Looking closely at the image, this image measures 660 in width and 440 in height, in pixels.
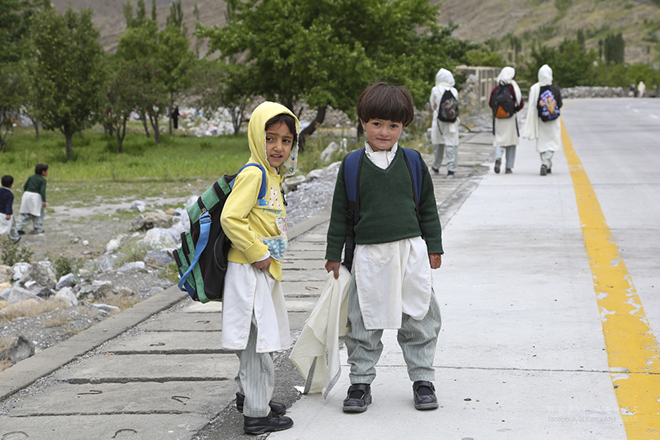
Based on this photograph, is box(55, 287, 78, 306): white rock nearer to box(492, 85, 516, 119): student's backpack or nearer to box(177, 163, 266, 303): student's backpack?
box(177, 163, 266, 303): student's backpack

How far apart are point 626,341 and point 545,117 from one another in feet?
26.3

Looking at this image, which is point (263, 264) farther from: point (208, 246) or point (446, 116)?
point (446, 116)

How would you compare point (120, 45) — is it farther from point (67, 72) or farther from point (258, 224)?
point (258, 224)

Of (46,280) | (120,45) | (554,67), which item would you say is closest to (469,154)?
(46,280)

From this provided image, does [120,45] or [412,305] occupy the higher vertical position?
[120,45]

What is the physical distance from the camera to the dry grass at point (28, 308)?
5926 mm

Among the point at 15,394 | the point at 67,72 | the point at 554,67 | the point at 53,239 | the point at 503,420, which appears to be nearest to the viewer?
the point at 503,420

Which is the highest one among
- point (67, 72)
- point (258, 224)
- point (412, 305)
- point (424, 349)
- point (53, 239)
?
Answer: point (67, 72)

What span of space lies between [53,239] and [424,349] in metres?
9.19

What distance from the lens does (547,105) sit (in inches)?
463

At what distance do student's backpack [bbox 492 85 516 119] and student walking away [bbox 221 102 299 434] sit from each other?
30.2 ft

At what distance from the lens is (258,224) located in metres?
3.46

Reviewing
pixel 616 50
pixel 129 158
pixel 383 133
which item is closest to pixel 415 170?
pixel 383 133

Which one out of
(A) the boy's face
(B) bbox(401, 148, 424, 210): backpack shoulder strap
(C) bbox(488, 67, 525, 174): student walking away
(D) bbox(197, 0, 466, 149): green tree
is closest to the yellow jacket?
(A) the boy's face
